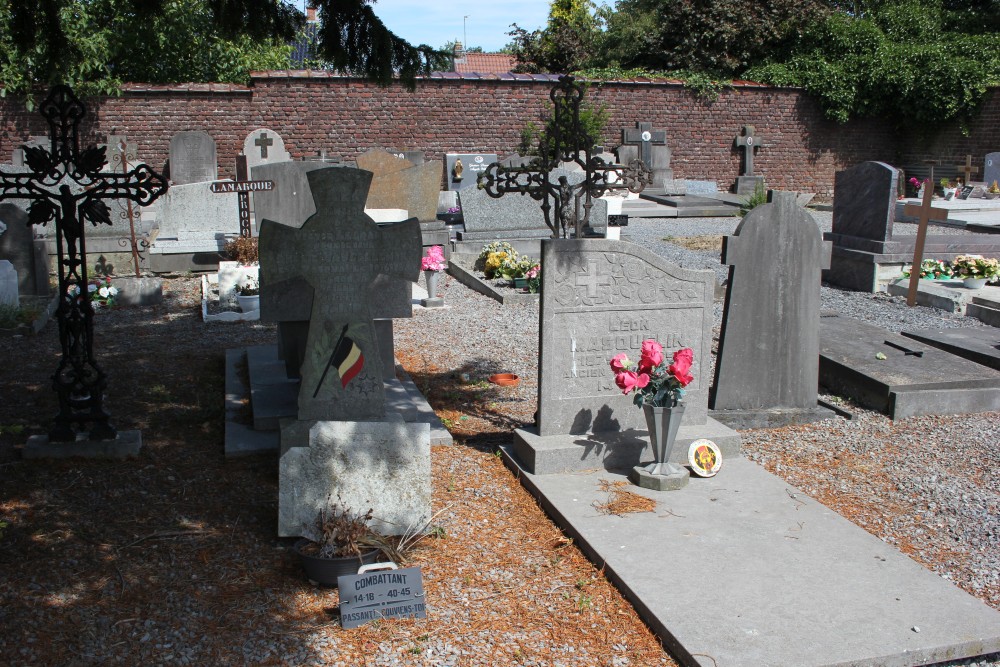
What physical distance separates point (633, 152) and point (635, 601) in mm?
20415

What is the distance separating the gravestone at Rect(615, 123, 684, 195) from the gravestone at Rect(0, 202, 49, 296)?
51.0 ft

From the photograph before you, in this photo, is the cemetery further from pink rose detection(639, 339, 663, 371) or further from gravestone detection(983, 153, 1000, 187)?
gravestone detection(983, 153, 1000, 187)

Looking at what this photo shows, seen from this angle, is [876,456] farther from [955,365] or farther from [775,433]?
[955,365]

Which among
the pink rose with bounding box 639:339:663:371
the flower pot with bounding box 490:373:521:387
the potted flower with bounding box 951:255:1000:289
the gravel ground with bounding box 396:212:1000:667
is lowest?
the gravel ground with bounding box 396:212:1000:667

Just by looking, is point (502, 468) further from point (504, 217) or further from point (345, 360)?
point (504, 217)

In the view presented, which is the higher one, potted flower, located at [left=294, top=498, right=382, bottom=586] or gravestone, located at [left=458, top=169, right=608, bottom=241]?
gravestone, located at [left=458, top=169, right=608, bottom=241]

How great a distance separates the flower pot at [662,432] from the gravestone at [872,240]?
280 inches

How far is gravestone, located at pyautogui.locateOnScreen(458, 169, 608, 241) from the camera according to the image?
43.4 ft

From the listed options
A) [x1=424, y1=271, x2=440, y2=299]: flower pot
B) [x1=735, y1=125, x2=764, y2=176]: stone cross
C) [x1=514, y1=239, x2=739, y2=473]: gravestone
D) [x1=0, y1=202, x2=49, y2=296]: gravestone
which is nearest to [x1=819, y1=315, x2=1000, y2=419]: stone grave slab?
[x1=514, y1=239, x2=739, y2=473]: gravestone

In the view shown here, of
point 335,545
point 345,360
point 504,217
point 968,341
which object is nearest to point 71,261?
point 345,360

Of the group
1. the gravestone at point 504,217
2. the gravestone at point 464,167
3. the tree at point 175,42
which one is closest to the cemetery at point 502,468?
the tree at point 175,42

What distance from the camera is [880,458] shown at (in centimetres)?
577

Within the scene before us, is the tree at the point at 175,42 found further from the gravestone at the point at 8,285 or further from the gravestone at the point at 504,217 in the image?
the gravestone at the point at 504,217

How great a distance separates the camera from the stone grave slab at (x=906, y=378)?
257 inches
